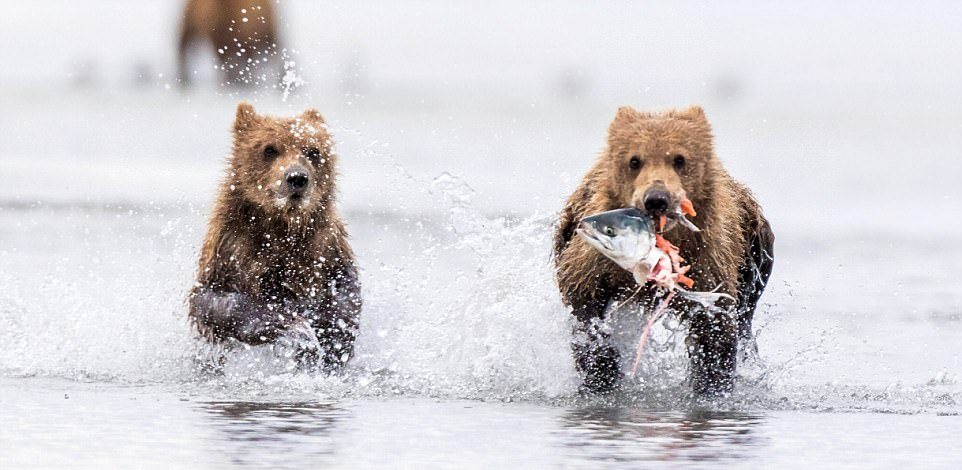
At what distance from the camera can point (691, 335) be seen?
8391 mm

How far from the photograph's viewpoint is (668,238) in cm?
808

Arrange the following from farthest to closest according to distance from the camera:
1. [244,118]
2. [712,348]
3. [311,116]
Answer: [311,116], [244,118], [712,348]

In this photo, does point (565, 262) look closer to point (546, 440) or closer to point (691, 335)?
point (691, 335)

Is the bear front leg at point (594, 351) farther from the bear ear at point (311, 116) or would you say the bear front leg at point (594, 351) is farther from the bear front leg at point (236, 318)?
the bear ear at point (311, 116)

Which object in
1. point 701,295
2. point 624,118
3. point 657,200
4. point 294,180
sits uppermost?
point 624,118

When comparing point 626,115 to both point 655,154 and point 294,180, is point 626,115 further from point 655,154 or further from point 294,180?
point 294,180

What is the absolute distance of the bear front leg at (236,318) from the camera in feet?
28.6

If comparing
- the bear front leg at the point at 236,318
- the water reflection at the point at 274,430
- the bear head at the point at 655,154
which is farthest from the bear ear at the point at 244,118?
the water reflection at the point at 274,430

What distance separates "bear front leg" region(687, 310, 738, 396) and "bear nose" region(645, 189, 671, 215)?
2.41ft

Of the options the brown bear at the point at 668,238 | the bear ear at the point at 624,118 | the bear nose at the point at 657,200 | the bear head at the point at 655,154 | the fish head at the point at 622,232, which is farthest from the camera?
the bear ear at the point at 624,118

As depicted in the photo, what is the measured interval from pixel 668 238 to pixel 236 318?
1.84 metres

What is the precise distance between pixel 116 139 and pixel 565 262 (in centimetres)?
1348

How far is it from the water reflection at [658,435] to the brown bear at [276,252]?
1.58 m

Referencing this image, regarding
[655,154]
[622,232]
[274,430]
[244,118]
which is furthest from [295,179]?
[274,430]
